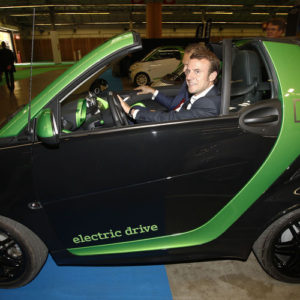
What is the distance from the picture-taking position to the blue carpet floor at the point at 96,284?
1.46 metres

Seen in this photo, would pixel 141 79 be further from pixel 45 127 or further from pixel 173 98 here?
pixel 45 127

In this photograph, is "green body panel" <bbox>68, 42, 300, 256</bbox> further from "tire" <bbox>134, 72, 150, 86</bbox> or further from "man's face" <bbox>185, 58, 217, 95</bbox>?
"tire" <bbox>134, 72, 150, 86</bbox>

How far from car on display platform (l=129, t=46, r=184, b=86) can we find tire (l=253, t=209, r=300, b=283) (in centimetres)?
763

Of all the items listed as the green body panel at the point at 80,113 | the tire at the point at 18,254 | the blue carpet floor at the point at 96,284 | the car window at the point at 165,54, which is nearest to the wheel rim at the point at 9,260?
the tire at the point at 18,254

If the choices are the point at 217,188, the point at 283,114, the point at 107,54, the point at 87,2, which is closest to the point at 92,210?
the point at 217,188

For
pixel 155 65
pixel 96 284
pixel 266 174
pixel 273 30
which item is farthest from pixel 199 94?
pixel 155 65

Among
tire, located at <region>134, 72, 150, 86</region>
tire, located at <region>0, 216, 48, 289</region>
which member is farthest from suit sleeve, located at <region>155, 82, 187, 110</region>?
tire, located at <region>134, 72, 150, 86</region>

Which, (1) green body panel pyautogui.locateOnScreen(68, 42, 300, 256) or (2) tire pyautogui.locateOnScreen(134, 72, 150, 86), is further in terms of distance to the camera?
(2) tire pyautogui.locateOnScreen(134, 72, 150, 86)

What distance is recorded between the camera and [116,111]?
A: 1405mm

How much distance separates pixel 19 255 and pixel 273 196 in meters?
1.44

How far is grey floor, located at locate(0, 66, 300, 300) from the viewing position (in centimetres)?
142

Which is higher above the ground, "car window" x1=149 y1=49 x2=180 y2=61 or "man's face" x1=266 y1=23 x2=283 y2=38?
"man's face" x1=266 y1=23 x2=283 y2=38

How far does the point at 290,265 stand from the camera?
1.41m

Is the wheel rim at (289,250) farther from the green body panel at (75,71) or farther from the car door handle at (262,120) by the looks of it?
the green body panel at (75,71)
